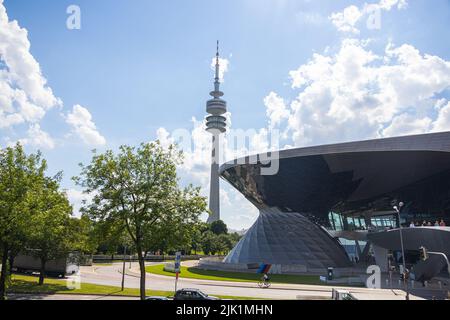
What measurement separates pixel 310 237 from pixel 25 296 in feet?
143

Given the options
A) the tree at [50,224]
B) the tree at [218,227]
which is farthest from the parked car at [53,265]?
the tree at [218,227]

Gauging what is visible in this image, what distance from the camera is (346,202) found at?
60969 millimetres

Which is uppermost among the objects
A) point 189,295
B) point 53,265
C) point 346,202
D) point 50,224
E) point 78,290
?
point 346,202

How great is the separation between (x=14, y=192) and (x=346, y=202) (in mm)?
51634

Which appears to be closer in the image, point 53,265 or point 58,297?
point 58,297

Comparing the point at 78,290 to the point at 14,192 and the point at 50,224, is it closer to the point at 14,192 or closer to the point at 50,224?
the point at 50,224

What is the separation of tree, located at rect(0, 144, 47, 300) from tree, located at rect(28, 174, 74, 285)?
0.61m

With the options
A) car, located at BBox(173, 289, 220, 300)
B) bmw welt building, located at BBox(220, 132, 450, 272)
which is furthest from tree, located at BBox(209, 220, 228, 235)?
car, located at BBox(173, 289, 220, 300)

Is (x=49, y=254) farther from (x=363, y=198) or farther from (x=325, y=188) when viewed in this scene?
(x=363, y=198)

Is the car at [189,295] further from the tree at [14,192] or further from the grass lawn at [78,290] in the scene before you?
the tree at [14,192]


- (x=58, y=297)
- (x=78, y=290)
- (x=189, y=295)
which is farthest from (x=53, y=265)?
(x=189, y=295)

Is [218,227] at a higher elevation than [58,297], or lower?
higher

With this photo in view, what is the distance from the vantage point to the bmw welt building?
142 feet

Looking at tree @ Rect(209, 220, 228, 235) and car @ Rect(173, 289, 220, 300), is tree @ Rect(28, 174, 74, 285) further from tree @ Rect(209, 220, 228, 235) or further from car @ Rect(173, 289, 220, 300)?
tree @ Rect(209, 220, 228, 235)
